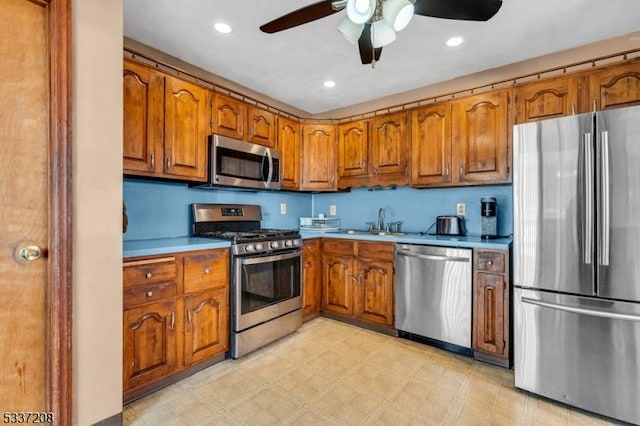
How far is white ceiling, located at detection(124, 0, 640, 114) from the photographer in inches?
77.6

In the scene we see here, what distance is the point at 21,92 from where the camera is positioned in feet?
4.52

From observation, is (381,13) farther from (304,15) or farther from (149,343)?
(149,343)

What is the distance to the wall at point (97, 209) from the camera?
1.49m

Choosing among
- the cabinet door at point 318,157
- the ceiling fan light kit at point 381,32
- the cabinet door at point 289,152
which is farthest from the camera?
the cabinet door at point 318,157

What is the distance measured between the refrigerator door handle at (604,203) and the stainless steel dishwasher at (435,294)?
2.74ft

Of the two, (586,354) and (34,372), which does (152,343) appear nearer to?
(34,372)

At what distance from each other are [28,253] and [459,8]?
7.65 ft

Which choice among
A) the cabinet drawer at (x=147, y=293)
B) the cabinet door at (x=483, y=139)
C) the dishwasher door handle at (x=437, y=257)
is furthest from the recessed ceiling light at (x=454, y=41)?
the cabinet drawer at (x=147, y=293)

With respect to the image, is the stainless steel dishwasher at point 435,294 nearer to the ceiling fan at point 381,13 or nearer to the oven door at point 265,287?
the oven door at point 265,287

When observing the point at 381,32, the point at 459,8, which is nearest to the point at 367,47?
the point at 381,32

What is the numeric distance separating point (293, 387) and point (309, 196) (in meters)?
2.55

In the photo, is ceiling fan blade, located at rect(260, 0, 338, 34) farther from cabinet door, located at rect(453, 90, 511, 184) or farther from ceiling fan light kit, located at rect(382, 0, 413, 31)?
cabinet door, located at rect(453, 90, 511, 184)

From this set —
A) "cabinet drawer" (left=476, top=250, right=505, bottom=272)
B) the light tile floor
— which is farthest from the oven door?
"cabinet drawer" (left=476, top=250, right=505, bottom=272)

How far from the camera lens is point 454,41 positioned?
2342mm
